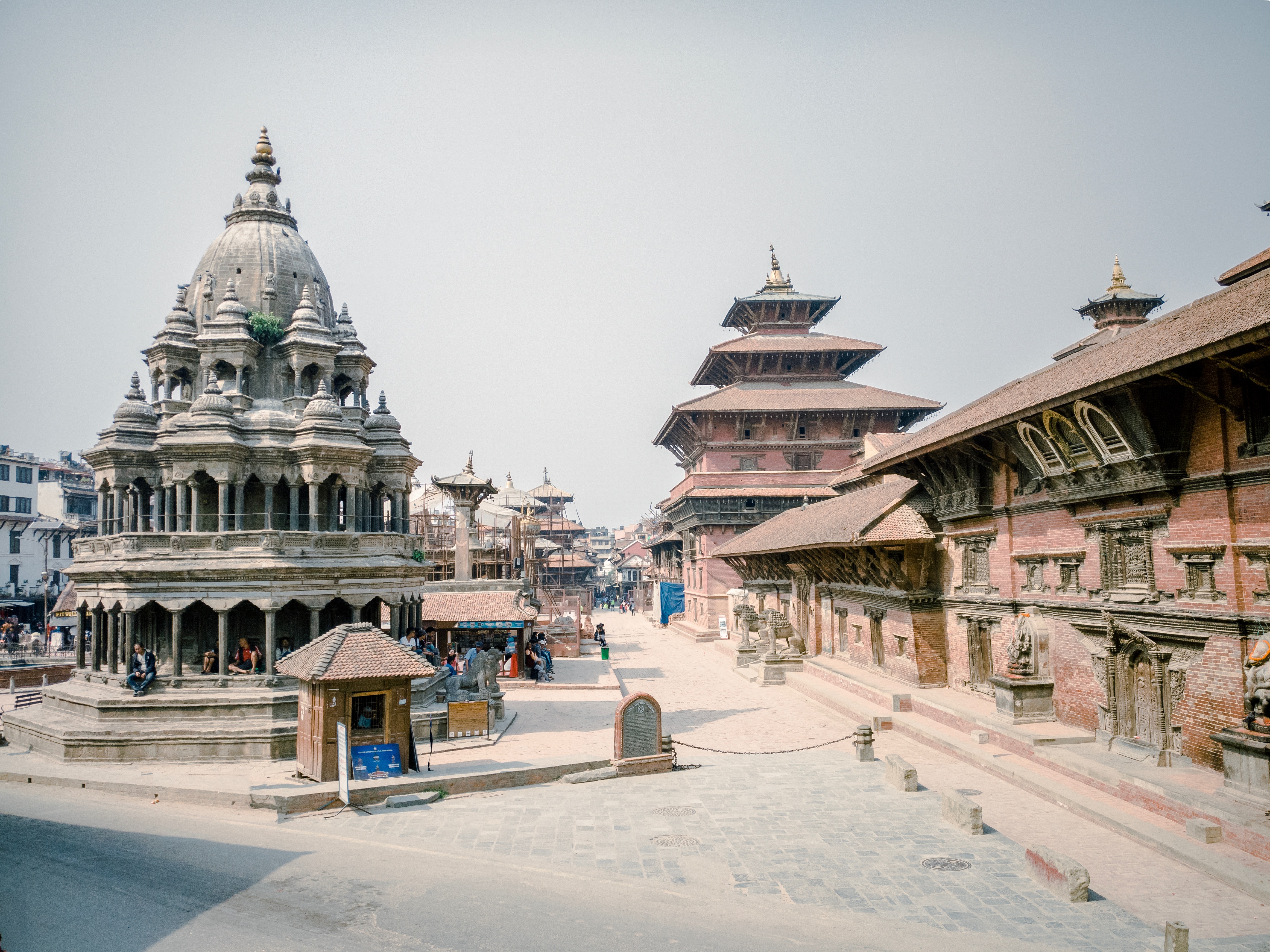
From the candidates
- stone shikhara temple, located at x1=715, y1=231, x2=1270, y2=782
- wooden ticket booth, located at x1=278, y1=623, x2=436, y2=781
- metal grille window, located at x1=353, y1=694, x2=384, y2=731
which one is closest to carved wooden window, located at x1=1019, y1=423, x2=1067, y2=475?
stone shikhara temple, located at x1=715, y1=231, x2=1270, y2=782

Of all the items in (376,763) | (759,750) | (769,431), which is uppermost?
(769,431)

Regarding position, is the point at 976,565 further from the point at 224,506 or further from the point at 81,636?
the point at 81,636

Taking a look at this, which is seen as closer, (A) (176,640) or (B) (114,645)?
(A) (176,640)

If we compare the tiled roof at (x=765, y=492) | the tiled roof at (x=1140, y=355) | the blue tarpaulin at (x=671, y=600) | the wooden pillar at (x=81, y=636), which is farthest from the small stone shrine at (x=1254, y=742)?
the blue tarpaulin at (x=671, y=600)

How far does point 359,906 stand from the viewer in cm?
994

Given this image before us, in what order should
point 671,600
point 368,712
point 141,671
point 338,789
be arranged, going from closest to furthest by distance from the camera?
point 338,789 < point 368,712 < point 141,671 < point 671,600

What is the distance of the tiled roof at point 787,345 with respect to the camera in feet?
165

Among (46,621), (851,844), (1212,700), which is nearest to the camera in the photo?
(851,844)

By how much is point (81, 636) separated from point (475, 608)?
430 inches

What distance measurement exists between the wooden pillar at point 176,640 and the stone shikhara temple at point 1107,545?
55.5 feet

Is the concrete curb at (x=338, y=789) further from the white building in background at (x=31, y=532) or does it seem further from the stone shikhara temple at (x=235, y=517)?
the white building in background at (x=31, y=532)

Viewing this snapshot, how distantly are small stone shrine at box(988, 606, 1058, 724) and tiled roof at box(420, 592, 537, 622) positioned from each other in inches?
587

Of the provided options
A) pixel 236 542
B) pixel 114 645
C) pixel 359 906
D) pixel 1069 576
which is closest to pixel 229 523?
pixel 236 542

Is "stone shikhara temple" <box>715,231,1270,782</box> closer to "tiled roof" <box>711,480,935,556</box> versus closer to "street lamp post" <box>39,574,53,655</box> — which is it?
"tiled roof" <box>711,480,935,556</box>
